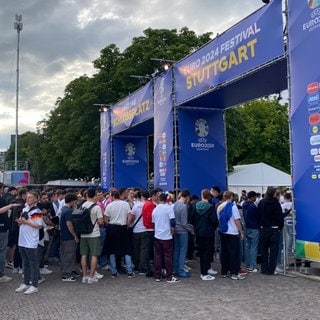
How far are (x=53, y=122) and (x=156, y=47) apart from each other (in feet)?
45.4

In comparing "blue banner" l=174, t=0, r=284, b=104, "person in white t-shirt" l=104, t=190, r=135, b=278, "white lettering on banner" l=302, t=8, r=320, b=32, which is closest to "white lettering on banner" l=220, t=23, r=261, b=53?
"blue banner" l=174, t=0, r=284, b=104

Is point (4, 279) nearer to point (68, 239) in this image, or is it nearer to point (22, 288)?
point (22, 288)

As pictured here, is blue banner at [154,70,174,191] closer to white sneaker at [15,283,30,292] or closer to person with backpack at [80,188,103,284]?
person with backpack at [80,188,103,284]

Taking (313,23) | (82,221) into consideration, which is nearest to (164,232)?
(82,221)

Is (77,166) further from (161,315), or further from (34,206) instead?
(161,315)

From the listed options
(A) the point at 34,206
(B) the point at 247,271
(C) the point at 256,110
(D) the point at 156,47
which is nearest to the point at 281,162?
(C) the point at 256,110

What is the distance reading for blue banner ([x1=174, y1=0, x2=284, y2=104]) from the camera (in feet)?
30.8

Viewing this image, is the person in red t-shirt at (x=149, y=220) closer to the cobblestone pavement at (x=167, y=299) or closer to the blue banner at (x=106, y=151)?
the cobblestone pavement at (x=167, y=299)

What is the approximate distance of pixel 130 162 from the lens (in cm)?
2044

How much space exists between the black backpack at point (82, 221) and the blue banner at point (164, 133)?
5601mm

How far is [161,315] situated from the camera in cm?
619

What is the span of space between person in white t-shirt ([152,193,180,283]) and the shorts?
1.14 meters

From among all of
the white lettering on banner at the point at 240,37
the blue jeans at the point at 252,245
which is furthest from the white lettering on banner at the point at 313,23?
the blue jeans at the point at 252,245

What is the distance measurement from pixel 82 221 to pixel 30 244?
1064mm
